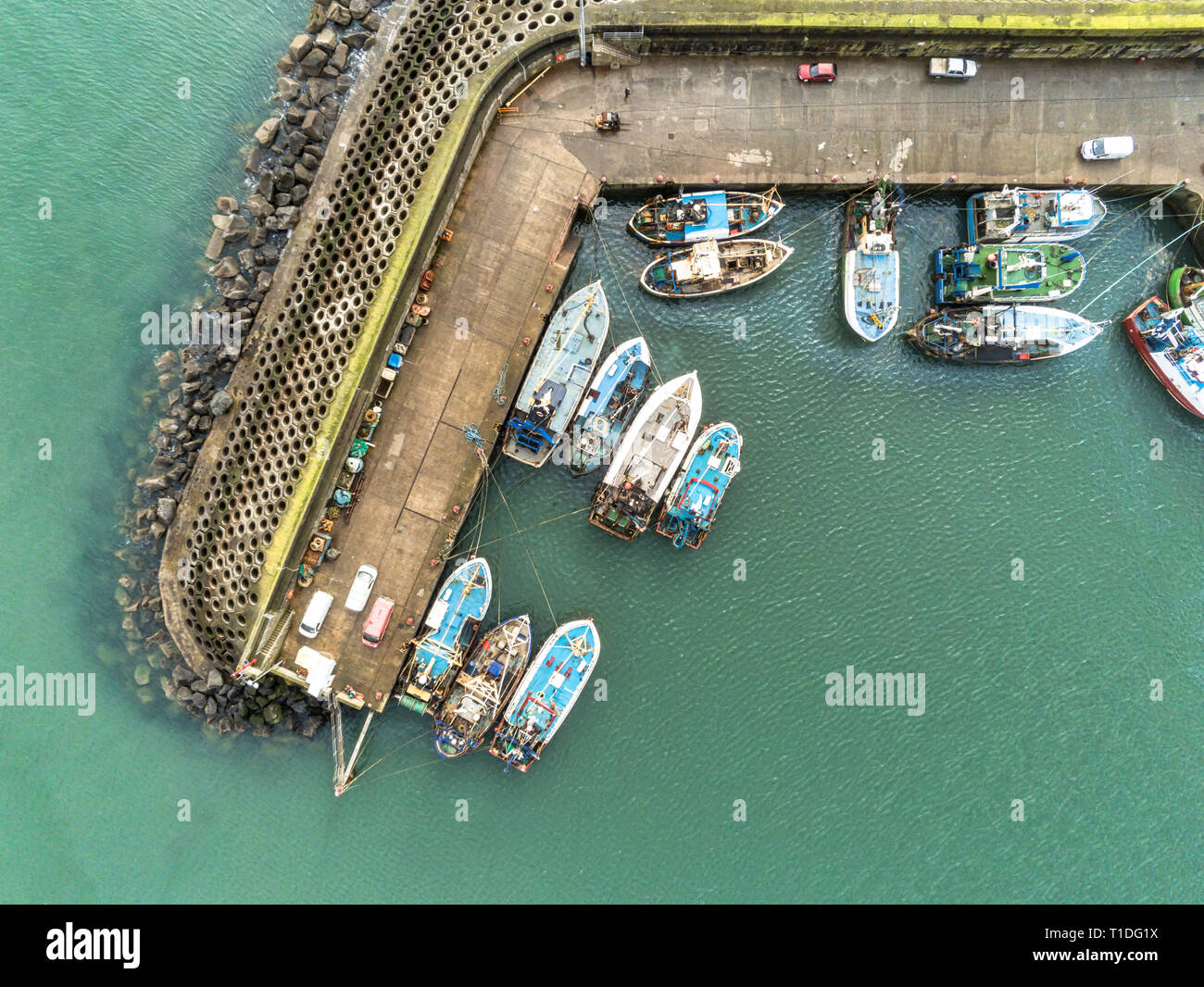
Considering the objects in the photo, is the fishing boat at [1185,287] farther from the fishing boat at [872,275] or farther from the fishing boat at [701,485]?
the fishing boat at [701,485]

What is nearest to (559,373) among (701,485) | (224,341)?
(701,485)

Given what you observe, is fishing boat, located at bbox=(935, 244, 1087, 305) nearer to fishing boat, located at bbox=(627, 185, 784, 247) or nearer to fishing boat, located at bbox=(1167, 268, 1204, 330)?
fishing boat, located at bbox=(1167, 268, 1204, 330)

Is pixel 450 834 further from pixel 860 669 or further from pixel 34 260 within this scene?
pixel 34 260

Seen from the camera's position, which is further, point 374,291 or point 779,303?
point 779,303

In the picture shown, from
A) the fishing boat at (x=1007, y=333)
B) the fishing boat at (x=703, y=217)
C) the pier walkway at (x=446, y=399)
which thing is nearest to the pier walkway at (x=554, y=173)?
the pier walkway at (x=446, y=399)

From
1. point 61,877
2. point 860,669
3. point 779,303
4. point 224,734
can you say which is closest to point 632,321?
point 779,303
